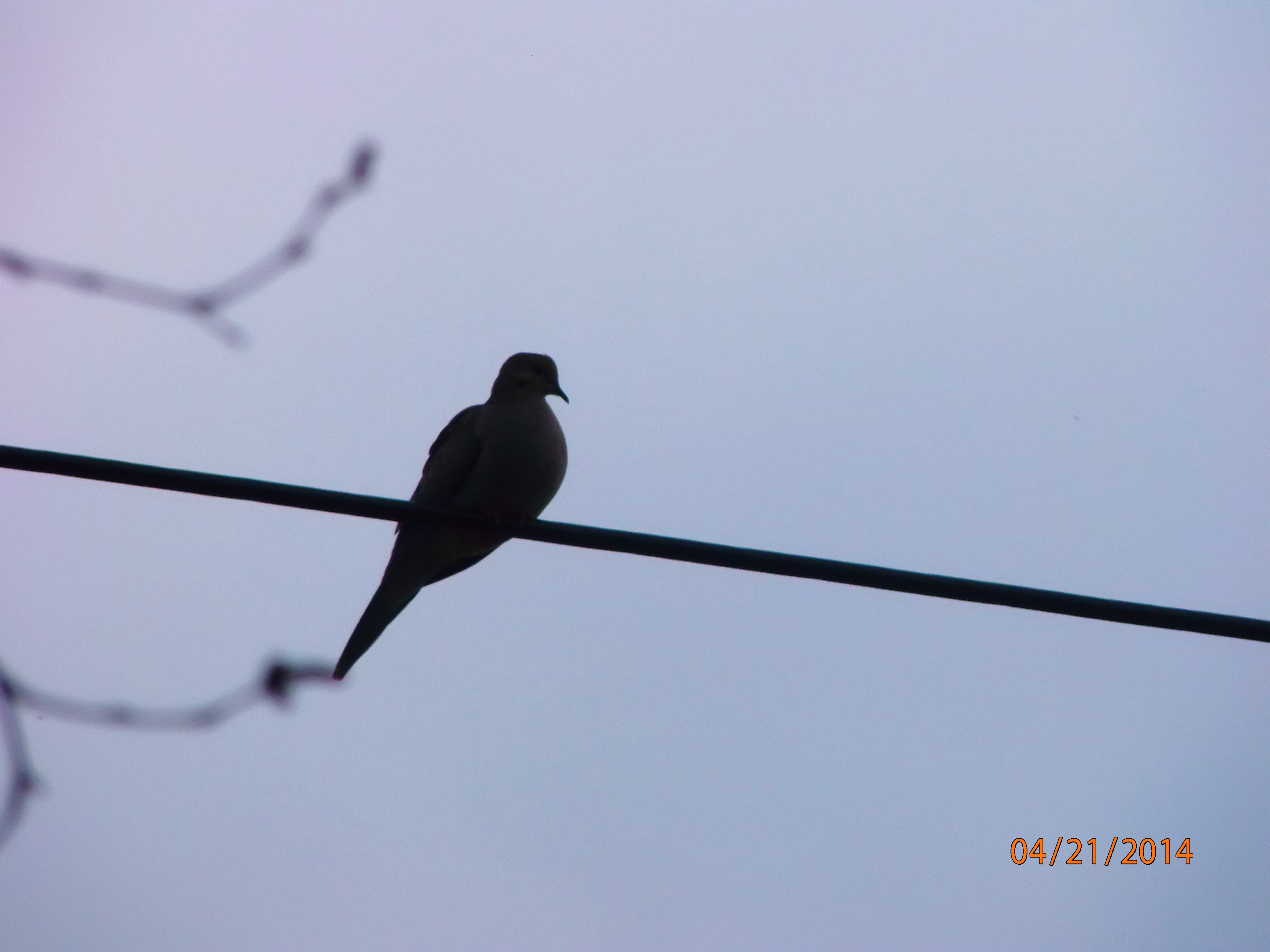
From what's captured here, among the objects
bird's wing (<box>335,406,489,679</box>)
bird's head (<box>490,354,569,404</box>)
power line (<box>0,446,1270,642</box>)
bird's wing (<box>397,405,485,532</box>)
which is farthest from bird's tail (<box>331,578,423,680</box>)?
power line (<box>0,446,1270,642</box>)

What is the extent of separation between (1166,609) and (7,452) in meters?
2.64

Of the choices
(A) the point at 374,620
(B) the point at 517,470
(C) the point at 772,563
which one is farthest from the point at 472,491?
(C) the point at 772,563

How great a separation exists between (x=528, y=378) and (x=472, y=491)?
0.91 m

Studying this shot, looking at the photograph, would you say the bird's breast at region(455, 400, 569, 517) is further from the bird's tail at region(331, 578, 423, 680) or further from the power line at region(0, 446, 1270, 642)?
the power line at region(0, 446, 1270, 642)

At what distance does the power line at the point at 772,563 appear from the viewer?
269cm

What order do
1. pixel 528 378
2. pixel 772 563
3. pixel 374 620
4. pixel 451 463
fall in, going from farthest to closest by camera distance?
1. pixel 528 378
2. pixel 451 463
3. pixel 374 620
4. pixel 772 563

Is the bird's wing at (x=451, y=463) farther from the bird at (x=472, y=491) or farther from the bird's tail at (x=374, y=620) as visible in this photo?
the bird's tail at (x=374, y=620)

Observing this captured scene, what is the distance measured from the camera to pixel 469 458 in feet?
17.0

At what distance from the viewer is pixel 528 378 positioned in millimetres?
5777

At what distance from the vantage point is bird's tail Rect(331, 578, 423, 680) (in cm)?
490

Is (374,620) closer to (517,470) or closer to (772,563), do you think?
(517,470)

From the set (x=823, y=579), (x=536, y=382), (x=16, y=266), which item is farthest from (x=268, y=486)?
(x=536, y=382)

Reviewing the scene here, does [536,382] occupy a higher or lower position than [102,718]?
higher

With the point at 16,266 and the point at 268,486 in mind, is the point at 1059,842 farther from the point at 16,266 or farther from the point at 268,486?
the point at 16,266
